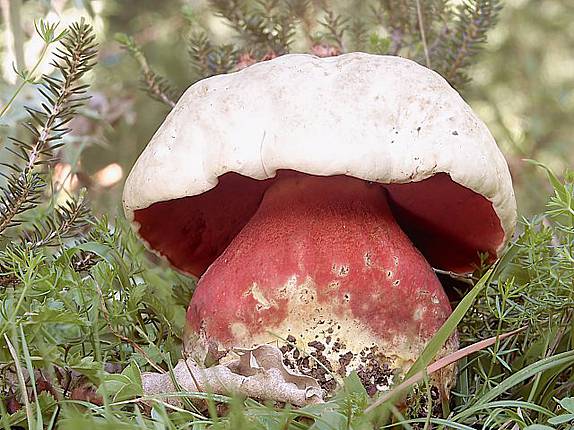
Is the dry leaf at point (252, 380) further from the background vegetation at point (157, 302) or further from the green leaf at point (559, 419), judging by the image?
the green leaf at point (559, 419)

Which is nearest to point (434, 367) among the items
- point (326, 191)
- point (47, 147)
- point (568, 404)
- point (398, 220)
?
point (568, 404)

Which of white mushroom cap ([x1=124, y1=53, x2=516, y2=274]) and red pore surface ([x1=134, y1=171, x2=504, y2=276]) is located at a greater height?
white mushroom cap ([x1=124, y1=53, x2=516, y2=274])

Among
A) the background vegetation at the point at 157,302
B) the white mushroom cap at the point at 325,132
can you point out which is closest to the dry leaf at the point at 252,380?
the background vegetation at the point at 157,302

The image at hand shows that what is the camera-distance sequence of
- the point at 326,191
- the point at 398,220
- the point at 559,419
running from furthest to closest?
the point at 398,220 < the point at 326,191 < the point at 559,419

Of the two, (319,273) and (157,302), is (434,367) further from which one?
(157,302)

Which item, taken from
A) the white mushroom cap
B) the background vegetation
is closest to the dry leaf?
the background vegetation

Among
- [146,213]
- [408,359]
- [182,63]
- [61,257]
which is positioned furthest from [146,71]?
[182,63]

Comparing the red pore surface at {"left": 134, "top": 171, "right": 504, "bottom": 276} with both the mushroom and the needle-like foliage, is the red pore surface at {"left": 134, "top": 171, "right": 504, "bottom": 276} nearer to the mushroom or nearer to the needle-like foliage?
the mushroom

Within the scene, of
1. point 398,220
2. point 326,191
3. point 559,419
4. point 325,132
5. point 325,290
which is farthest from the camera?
point 398,220
